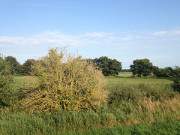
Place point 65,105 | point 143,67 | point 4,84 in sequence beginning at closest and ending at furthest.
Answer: point 65,105
point 4,84
point 143,67

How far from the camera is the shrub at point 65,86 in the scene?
21688mm

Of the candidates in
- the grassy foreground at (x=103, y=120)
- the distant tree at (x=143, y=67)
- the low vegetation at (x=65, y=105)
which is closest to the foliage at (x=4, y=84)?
the low vegetation at (x=65, y=105)

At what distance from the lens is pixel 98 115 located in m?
19.4

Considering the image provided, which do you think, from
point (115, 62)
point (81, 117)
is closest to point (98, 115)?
point (81, 117)

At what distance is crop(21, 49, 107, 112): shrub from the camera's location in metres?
21.7

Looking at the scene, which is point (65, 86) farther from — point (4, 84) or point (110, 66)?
point (110, 66)

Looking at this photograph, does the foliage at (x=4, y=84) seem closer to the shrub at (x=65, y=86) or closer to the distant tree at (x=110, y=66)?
the shrub at (x=65, y=86)

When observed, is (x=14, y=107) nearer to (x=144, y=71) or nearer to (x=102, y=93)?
(x=102, y=93)

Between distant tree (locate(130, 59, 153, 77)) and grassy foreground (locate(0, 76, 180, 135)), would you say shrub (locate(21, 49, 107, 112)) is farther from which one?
distant tree (locate(130, 59, 153, 77))

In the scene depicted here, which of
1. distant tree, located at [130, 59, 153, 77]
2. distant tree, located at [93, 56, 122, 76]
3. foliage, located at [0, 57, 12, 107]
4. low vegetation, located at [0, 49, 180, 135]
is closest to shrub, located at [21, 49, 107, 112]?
low vegetation, located at [0, 49, 180, 135]

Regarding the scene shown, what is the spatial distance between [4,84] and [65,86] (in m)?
4.16

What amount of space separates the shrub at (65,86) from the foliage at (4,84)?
209cm

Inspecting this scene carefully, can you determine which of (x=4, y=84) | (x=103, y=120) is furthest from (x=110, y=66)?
(x=103, y=120)

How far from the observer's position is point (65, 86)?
22.1m
